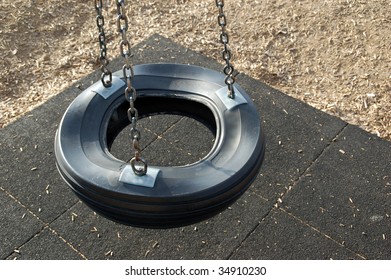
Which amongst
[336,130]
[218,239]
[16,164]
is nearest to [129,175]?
[218,239]

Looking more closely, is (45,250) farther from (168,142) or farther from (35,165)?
(168,142)

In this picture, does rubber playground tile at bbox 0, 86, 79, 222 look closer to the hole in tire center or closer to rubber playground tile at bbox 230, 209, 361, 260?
the hole in tire center

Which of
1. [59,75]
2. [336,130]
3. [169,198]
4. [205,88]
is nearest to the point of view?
[169,198]

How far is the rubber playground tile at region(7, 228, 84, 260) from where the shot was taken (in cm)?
341

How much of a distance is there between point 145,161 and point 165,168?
0.20 m

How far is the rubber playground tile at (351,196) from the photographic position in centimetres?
353

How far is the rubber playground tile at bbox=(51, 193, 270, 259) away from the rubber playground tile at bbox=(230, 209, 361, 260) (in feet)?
0.26

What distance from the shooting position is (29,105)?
484cm

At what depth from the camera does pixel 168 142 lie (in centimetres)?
423

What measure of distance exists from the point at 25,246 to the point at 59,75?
7.53ft

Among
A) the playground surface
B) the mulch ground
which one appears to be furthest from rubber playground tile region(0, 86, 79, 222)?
the mulch ground

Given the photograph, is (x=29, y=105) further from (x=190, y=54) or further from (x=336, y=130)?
(x=336, y=130)

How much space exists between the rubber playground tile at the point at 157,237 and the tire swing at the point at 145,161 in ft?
2.46

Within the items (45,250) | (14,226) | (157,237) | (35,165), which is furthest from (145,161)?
(35,165)
